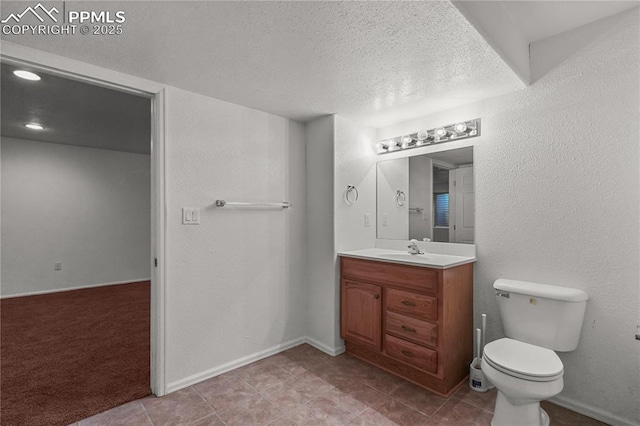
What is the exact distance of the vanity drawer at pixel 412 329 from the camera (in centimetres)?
202

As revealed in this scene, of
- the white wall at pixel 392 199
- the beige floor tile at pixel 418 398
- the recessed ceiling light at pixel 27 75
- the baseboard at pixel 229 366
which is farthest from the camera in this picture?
→ the white wall at pixel 392 199

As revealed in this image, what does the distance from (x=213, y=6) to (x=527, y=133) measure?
2006 millimetres

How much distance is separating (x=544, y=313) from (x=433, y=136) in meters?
1.48

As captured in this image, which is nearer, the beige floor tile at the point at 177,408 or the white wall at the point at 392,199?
the beige floor tile at the point at 177,408

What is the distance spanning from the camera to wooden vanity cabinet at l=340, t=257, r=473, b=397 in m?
1.99

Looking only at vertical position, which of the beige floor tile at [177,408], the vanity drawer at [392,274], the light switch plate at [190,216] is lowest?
the beige floor tile at [177,408]

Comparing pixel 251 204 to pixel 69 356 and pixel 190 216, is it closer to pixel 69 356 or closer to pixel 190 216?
pixel 190 216

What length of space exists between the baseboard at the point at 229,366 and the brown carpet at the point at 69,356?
0.59 ft

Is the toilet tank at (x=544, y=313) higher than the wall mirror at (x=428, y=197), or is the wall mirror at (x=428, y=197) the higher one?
the wall mirror at (x=428, y=197)

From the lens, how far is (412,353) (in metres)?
2.12

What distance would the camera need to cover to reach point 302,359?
2.51m

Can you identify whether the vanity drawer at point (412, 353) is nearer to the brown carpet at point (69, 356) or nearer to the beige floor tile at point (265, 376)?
the beige floor tile at point (265, 376)

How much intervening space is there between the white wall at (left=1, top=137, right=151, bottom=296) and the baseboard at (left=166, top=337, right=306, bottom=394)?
12.3 feet

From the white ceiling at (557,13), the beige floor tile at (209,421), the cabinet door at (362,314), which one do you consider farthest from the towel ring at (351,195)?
the beige floor tile at (209,421)
